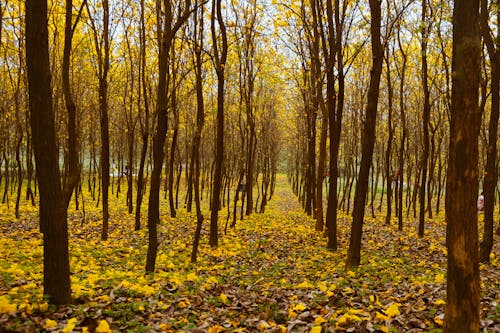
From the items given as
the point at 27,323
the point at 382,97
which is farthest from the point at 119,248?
the point at 382,97

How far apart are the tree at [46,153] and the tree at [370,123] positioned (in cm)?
649

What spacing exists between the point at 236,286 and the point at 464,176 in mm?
5513

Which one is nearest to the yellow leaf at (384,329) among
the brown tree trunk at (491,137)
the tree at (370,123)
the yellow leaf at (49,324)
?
the yellow leaf at (49,324)

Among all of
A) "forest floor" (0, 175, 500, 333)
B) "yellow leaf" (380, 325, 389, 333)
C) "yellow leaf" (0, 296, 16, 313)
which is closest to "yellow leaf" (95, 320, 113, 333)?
"forest floor" (0, 175, 500, 333)

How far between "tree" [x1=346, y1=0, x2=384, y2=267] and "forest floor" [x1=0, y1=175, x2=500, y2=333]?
0.86m

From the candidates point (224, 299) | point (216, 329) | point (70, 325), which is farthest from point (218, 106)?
point (70, 325)

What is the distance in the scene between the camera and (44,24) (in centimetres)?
485

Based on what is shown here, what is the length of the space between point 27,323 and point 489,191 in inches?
393

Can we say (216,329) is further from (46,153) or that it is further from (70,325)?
(46,153)

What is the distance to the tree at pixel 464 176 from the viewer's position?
144 inches

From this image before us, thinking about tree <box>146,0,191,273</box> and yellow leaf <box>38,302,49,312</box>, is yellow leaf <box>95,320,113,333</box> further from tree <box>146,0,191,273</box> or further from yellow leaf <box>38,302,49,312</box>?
tree <box>146,0,191,273</box>

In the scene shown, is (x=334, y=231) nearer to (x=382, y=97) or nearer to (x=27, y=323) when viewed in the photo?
(x=27, y=323)

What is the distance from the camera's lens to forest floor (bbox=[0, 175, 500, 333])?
5.04 m

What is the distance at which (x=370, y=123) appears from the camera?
8.77 metres
